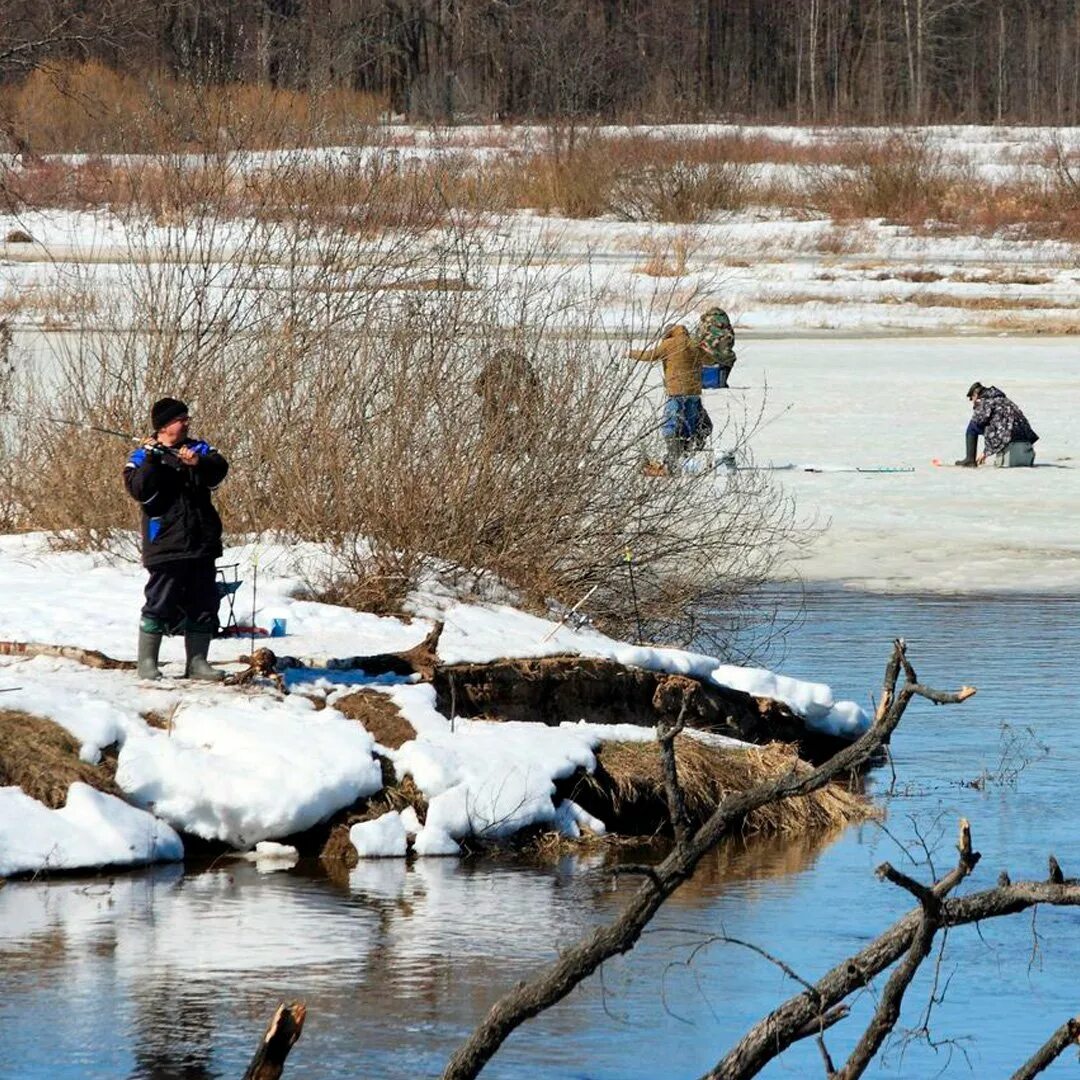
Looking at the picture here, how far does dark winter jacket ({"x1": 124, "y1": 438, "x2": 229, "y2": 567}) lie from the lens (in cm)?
996

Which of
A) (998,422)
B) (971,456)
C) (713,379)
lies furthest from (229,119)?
(713,379)

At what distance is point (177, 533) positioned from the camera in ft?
33.4

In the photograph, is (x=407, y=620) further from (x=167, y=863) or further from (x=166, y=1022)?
(x=166, y=1022)

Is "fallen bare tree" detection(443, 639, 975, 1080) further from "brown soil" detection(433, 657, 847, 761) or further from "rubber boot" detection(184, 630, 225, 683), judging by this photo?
"brown soil" detection(433, 657, 847, 761)

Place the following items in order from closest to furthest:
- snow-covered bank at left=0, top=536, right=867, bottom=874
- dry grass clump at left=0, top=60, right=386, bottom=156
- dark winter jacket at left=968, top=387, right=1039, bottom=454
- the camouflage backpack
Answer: snow-covered bank at left=0, top=536, right=867, bottom=874
dry grass clump at left=0, top=60, right=386, bottom=156
dark winter jacket at left=968, top=387, right=1039, bottom=454
the camouflage backpack

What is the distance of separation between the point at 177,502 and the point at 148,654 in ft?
2.38

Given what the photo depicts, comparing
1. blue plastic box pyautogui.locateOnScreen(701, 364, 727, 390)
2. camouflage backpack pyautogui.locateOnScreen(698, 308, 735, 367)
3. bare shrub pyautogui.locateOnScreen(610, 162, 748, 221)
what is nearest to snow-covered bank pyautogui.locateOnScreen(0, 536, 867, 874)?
camouflage backpack pyautogui.locateOnScreen(698, 308, 735, 367)

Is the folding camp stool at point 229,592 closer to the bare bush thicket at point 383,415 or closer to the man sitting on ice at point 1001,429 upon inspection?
the bare bush thicket at point 383,415

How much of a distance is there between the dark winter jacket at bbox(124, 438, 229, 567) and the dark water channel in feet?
4.77

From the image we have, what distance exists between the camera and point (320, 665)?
11125 millimetres

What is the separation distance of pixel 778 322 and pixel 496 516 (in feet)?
74.2

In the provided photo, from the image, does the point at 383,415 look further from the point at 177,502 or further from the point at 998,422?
the point at 998,422

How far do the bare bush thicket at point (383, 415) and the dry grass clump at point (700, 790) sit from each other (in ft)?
8.38

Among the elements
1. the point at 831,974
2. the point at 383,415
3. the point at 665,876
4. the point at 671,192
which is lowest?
the point at 831,974
